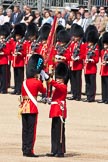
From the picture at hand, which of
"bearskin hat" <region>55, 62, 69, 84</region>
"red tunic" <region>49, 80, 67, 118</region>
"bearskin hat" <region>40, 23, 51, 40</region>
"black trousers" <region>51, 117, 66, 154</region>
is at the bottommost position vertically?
"bearskin hat" <region>40, 23, 51, 40</region>

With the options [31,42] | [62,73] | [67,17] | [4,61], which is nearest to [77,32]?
[31,42]

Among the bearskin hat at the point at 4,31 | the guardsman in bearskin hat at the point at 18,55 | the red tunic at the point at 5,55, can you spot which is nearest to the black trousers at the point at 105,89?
the guardsman in bearskin hat at the point at 18,55

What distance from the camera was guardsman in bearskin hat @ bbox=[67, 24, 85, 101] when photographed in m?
18.5

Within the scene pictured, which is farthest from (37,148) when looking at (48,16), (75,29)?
(48,16)

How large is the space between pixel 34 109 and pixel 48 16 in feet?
43.1

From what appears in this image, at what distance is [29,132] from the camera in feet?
38.2

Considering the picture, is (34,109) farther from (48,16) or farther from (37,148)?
(48,16)

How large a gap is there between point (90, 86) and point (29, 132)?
7.11 meters

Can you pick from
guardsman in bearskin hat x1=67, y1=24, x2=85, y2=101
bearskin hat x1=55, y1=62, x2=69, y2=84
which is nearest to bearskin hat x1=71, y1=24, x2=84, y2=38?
guardsman in bearskin hat x1=67, y1=24, x2=85, y2=101

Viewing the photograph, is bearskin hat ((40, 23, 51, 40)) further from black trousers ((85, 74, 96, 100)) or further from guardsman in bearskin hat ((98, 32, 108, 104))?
guardsman in bearskin hat ((98, 32, 108, 104))

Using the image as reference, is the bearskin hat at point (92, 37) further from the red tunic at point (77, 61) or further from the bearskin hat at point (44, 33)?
the bearskin hat at point (44, 33)

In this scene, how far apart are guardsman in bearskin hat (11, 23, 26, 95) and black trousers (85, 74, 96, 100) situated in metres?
1.69

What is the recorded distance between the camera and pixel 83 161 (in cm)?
1155

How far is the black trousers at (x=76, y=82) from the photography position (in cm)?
1883
